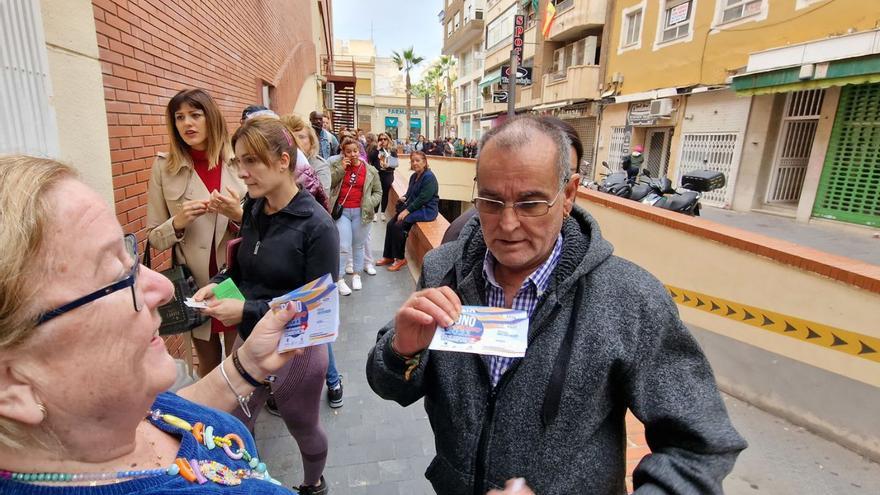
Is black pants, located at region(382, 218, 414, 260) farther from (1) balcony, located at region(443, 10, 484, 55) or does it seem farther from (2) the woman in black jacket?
(1) balcony, located at region(443, 10, 484, 55)

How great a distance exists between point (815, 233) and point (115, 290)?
1191 centimetres

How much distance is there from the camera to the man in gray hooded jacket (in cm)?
125

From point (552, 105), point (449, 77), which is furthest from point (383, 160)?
point (449, 77)

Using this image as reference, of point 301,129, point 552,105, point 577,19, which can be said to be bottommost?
point 301,129

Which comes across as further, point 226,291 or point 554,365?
point 226,291

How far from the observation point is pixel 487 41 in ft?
114

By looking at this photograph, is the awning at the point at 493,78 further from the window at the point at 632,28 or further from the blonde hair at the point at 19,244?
the blonde hair at the point at 19,244

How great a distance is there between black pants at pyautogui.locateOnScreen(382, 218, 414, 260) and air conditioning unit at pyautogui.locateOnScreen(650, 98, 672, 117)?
1202cm

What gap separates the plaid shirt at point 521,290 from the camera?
4.75ft

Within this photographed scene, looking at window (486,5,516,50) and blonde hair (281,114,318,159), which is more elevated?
window (486,5,516,50)

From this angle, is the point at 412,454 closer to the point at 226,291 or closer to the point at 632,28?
the point at 226,291

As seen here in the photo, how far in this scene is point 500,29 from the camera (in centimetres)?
3155

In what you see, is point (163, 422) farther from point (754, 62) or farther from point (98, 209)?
point (754, 62)

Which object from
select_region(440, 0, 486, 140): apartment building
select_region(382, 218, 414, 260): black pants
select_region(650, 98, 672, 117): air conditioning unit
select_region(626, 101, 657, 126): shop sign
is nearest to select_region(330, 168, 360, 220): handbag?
select_region(382, 218, 414, 260): black pants
